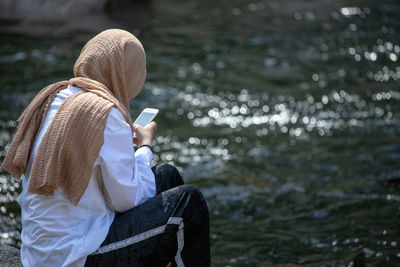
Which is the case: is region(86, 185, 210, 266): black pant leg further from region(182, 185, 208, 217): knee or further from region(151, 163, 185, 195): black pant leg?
region(151, 163, 185, 195): black pant leg

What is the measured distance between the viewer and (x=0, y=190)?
4.98 m

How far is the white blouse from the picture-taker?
8.23 ft

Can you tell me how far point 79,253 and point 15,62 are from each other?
619 centimetres

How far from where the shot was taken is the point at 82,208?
254cm

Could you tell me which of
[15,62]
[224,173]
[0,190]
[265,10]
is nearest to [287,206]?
[224,173]

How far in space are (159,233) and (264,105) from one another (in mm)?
4755

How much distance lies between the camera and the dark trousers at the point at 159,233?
2.62 metres

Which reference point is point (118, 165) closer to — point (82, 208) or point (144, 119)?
point (82, 208)

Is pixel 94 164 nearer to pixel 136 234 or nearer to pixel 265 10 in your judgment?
pixel 136 234

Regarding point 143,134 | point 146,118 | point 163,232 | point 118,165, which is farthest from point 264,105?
point 118,165

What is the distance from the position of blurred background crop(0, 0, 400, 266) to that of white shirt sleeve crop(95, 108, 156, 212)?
1.39 m

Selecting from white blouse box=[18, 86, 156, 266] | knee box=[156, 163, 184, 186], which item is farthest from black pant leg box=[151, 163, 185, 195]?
white blouse box=[18, 86, 156, 266]

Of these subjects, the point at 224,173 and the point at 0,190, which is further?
the point at 224,173

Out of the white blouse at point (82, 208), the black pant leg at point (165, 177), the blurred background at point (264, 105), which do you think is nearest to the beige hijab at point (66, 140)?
the white blouse at point (82, 208)
